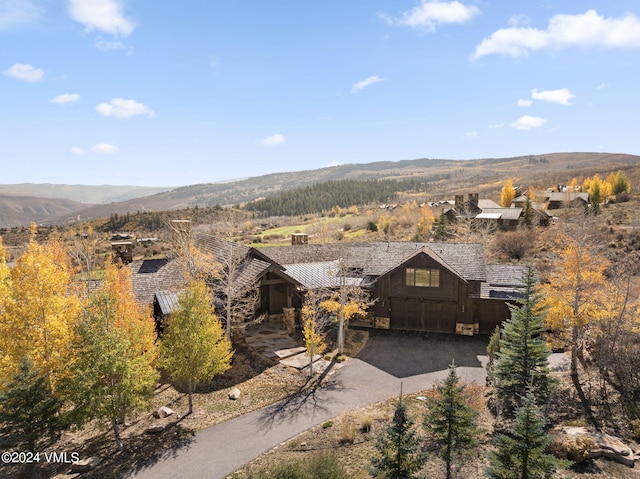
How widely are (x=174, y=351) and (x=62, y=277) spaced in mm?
6442

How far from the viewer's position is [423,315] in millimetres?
31469

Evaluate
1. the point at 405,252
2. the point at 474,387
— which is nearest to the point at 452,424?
the point at 474,387

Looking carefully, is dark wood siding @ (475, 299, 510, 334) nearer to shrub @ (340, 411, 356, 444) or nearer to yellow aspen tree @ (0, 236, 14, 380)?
shrub @ (340, 411, 356, 444)

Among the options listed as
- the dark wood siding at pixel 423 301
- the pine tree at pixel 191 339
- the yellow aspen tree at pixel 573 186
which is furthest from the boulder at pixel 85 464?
the yellow aspen tree at pixel 573 186

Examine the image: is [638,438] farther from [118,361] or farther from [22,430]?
[22,430]

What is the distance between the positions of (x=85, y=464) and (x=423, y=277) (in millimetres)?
24277

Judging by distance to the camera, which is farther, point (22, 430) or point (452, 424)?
point (22, 430)

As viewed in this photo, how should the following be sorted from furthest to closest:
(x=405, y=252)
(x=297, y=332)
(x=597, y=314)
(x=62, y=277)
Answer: (x=405, y=252)
(x=297, y=332)
(x=597, y=314)
(x=62, y=277)

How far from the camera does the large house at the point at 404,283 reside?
98.4 feet

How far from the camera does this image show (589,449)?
16.0 meters

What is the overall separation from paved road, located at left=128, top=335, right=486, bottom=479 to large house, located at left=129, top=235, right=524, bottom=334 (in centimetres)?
248

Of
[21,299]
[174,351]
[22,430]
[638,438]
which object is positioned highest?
[21,299]

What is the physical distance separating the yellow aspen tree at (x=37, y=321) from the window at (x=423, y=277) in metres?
23.0

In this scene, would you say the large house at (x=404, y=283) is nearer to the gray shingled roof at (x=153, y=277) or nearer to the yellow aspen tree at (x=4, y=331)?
the gray shingled roof at (x=153, y=277)
